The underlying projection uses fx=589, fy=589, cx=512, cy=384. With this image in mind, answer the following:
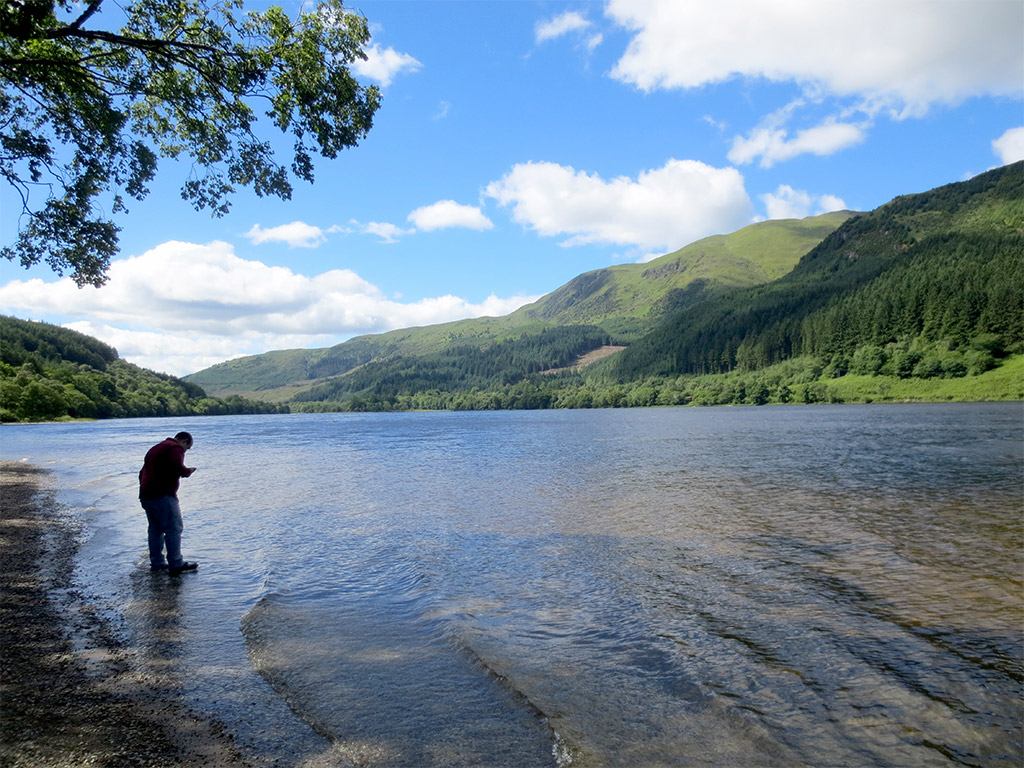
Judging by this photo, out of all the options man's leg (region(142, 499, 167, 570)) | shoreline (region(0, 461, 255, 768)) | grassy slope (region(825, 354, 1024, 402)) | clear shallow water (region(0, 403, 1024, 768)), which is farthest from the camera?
grassy slope (region(825, 354, 1024, 402))

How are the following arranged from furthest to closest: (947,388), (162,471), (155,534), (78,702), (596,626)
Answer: (947,388) → (155,534) → (162,471) → (596,626) → (78,702)

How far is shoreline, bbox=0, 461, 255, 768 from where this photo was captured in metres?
6.00

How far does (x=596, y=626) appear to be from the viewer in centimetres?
1089

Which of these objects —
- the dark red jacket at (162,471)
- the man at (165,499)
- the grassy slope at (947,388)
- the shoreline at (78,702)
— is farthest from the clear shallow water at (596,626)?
the grassy slope at (947,388)

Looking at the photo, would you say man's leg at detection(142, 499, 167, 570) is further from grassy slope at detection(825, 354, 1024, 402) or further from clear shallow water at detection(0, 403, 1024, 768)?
grassy slope at detection(825, 354, 1024, 402)

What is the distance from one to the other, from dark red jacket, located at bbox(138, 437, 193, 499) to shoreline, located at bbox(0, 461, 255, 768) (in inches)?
99.7

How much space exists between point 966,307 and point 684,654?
213m

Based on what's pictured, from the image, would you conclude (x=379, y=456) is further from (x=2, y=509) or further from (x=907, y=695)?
(x=907, y=695)

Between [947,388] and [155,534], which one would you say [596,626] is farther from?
[947,388]

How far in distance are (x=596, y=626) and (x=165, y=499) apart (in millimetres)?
10586

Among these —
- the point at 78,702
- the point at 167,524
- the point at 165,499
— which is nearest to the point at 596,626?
the point at 78,702

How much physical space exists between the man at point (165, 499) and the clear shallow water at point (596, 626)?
2.23 feet

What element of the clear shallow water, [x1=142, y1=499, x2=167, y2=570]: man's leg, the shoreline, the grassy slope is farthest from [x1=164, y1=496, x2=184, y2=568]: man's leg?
the grassy slope

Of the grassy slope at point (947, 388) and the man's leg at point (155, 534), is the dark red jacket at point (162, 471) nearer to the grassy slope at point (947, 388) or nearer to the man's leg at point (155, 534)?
the man's leg at point (155, 534)
